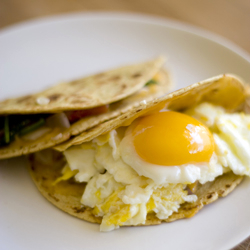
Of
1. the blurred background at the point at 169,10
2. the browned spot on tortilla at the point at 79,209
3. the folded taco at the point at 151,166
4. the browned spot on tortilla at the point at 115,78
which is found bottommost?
the browned spot on tortilla at the point at 79,209

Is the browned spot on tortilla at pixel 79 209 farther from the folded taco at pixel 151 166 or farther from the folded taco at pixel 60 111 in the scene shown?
the folded taco at pixel 60 111

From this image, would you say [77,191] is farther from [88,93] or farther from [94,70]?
[94,70]

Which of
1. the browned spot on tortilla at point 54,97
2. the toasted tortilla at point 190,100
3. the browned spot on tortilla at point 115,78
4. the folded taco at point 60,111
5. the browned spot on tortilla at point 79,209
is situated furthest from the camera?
the browned spot on tortilla at point 115,78

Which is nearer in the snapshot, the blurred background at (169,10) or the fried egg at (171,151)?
the fried egg at (171,151)

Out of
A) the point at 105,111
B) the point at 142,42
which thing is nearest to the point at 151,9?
the point at 142,42

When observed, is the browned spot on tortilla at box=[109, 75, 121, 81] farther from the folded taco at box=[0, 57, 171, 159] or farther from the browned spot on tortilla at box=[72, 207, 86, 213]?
the browned spot on tortilla at box=[72, 207, 86, 213]

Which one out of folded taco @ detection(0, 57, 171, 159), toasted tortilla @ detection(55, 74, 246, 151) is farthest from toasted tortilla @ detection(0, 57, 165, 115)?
toasted tortilla @ detection(55, 74, 246, 151)

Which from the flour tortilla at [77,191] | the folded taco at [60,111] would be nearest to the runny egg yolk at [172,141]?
the flour tortilla at [77,191]
